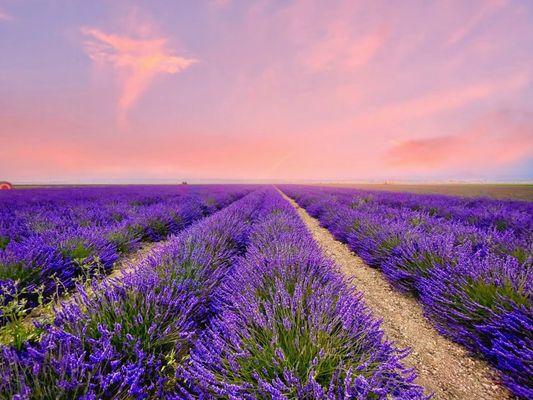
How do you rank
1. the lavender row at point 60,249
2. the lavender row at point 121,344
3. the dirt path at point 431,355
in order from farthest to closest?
1. the lavender row at point 60,249
2. the dirt path at point 431,355
3. the lavender row at point 121,344

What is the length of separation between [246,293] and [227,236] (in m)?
2.19

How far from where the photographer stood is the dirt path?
1580mm

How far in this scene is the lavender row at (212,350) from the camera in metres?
1.08

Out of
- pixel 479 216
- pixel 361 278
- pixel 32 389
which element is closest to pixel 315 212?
pixel 479 216

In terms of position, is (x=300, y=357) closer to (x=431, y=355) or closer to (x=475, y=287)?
(x=431, y=355)

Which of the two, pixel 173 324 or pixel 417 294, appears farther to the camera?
pixel 417 294

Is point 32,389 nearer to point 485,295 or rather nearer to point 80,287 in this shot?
point 80,287

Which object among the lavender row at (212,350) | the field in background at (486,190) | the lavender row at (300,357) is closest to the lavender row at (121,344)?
the lavender row at (212,350)

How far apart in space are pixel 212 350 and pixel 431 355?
5.88ft

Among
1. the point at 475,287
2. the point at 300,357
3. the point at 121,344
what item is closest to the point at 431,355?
the point at 475,287

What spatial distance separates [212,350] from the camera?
135cm

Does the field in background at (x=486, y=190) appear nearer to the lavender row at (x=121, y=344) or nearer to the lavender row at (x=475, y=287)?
the lavender row at (x=475, y=287)

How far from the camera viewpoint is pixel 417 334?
2.19 metres

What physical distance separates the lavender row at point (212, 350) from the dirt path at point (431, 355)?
35cm
